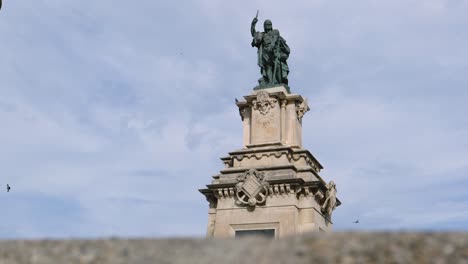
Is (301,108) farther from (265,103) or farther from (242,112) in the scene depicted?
(242,112)

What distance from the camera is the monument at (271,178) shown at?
72.1ft

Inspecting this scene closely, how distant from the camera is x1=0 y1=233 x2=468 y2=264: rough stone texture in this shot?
293 inches

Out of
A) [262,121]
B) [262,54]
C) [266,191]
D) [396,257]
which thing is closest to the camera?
[396,257]

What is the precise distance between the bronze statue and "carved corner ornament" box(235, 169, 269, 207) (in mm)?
4651

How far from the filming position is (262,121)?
24.3 meters

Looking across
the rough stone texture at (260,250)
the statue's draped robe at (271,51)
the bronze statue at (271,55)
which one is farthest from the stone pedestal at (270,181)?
the rough stone texture at (260,250)

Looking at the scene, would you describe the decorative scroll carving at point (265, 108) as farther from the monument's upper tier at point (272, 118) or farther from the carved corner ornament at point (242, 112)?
the carved corner ornament at point (242, 112)

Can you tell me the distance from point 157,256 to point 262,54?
1933 centimetres

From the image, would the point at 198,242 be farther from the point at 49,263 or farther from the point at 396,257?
the point at 396,257

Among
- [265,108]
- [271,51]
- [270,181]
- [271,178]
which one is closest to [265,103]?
[265,108]

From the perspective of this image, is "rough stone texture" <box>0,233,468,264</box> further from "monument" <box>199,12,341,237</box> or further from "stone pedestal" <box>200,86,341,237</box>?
"monument" <box>199,12,341,237</box>

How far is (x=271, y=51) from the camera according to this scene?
26.4m

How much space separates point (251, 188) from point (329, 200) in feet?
10.8

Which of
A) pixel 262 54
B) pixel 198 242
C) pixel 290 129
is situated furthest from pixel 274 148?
pixel 198 242
